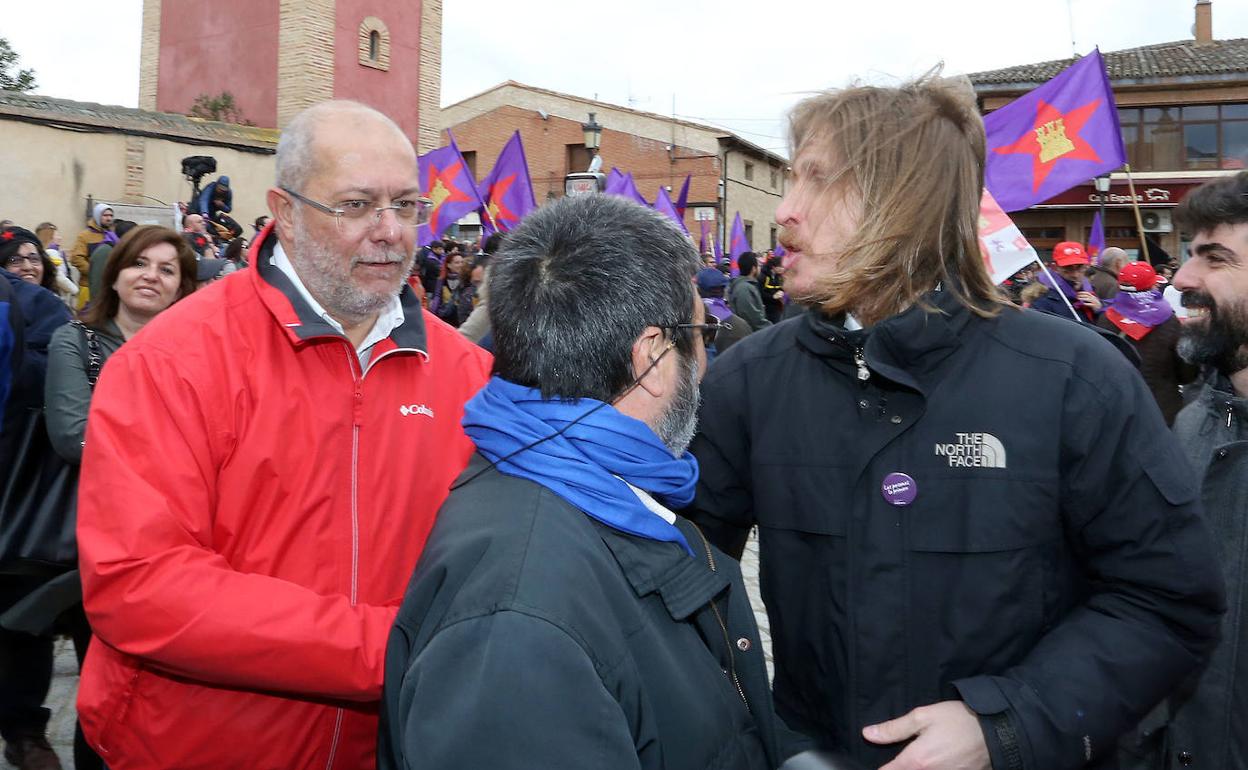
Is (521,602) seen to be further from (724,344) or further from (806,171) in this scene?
(724,344)

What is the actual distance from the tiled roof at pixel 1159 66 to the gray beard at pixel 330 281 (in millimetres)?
32759

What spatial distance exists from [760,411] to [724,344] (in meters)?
7.30

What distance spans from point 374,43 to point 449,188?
14474 mm

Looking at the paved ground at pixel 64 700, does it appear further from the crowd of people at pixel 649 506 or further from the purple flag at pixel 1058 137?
the purple flag at pixel 1058 137

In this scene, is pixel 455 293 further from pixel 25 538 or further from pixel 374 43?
pixel 374 43

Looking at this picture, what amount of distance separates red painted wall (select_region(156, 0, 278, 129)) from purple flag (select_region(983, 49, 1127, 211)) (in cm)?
2130

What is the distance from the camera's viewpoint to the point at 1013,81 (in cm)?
3416

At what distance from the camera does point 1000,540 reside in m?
1.86

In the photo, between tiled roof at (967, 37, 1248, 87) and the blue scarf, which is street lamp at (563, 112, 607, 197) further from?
tiled roof at (967, 37, 1248, 87)

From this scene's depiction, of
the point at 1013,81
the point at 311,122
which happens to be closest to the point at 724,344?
the point at 311,122

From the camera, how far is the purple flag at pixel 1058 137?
279 inches

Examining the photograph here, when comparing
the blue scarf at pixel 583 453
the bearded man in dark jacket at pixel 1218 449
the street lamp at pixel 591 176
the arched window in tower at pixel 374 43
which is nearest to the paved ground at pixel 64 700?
the bearded man in dark jacket at pixel 1218 449

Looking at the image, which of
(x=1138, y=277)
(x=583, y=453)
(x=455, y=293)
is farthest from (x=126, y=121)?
(x=583, y=453)

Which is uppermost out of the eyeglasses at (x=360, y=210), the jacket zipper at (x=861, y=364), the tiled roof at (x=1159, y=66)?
the tiled roof at (x=1159, y=66)
